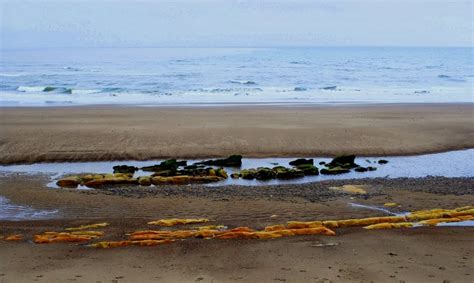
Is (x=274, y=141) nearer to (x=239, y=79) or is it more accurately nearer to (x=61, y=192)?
(x=61, y=192)

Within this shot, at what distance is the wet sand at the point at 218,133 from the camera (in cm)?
1811

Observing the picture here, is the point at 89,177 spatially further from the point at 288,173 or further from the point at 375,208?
the point at 375,208

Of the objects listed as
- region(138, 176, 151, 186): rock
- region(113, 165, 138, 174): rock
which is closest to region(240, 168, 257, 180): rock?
region(138, 176, 151, 186): rock

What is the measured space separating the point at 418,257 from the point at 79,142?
13.4 m

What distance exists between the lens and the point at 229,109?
29.2 metres

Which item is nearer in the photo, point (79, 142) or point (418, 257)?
point (418, 257)

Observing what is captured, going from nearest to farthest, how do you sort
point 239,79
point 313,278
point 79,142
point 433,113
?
point 313,278
point 79,142
point 433,113
point 239,79

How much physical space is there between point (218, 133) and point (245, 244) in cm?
1170

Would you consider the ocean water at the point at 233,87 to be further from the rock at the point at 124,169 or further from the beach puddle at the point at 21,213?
the beach puddle at the point at 21,213

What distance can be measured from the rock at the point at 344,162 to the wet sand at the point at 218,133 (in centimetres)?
160

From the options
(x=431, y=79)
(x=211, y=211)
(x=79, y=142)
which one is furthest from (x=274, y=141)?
(x=431, y=79)

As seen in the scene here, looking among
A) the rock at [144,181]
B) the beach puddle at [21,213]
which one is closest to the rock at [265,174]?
the rock at [144,181]

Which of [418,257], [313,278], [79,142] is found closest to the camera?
[313,278]

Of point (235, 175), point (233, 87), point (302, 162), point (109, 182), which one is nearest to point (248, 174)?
point (235, 175)
